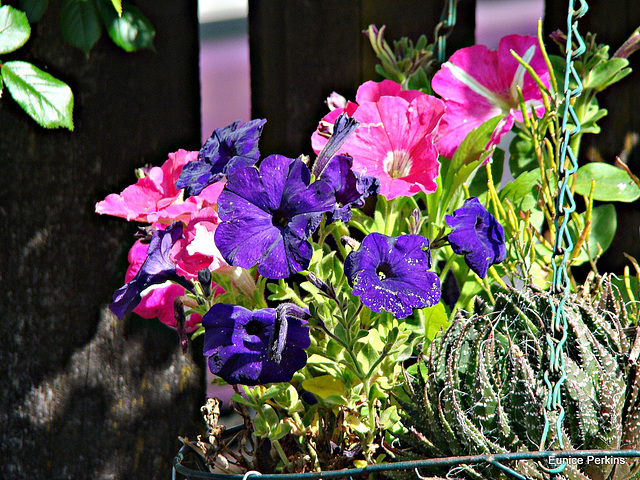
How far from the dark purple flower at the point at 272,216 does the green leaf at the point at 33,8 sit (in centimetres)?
58

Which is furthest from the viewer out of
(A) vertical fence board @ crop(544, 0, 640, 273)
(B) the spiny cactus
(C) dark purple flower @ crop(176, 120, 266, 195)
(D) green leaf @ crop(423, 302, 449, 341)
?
(A) vertical fence board @ crop(544, 0, 640, 273)

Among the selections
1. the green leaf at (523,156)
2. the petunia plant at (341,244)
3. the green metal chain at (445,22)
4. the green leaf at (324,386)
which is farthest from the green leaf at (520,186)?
the green leaf at (324,386)

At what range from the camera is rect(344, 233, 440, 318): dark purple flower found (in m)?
0.57

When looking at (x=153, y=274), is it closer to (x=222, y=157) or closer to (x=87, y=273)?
(x=222, y=157)

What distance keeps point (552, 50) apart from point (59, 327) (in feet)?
2.95

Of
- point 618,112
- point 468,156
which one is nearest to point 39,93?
point 468,156

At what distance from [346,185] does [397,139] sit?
0.36ft

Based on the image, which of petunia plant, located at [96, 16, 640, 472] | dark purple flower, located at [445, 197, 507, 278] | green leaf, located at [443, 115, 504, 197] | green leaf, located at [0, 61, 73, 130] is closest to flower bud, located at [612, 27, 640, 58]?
petunia plant, located at [96, 16, 640, 472]

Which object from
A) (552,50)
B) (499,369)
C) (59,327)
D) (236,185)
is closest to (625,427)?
(499,369)

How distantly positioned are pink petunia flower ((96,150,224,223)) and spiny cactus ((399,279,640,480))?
1.01ft

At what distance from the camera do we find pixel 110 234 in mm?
1007

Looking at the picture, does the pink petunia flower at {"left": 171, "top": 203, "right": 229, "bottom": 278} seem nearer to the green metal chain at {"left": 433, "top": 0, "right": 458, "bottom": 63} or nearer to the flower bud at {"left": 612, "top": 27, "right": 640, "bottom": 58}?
the green metal chain at {"left": 433, "top": 0, "right": 458, "bottom": 63}

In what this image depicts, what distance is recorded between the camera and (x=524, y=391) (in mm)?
556

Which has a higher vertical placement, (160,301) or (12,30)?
(12,30)
